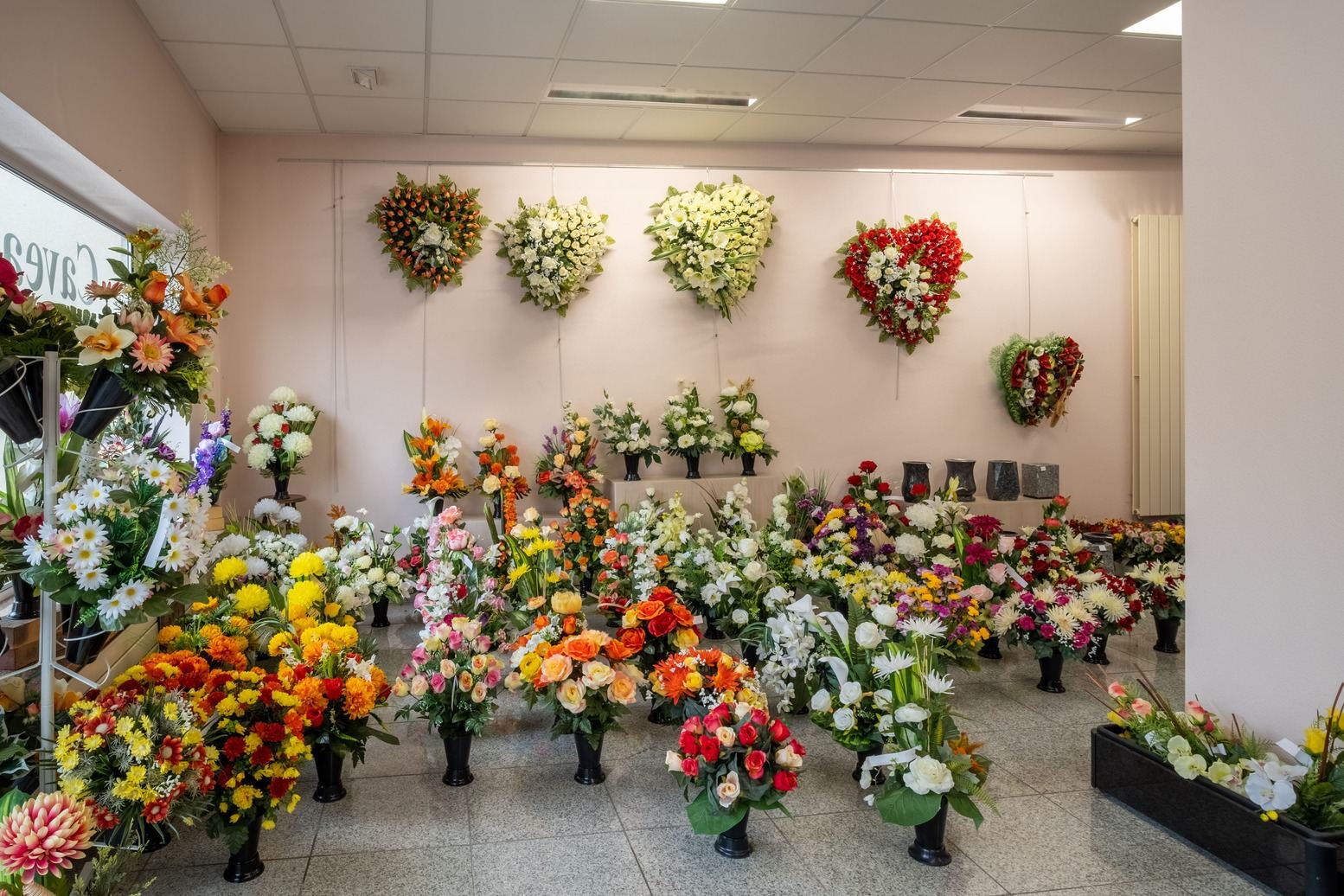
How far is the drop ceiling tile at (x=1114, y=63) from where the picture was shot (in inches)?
193

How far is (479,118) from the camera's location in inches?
226

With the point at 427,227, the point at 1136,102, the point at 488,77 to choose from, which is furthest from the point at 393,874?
the point at 1136,102

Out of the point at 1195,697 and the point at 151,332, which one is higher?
the point at 151,332

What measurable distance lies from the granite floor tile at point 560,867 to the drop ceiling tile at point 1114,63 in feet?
15.5

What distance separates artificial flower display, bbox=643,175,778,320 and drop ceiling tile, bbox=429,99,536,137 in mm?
1120

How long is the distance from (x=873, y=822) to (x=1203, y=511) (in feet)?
4.67

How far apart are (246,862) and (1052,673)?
3.30m

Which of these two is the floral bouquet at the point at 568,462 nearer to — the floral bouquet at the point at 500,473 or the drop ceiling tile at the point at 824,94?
the floral bouquet at the point at 500,473

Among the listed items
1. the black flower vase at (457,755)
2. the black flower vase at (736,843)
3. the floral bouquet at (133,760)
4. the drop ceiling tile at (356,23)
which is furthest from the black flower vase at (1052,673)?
the drop ceiling tile at (356,23)

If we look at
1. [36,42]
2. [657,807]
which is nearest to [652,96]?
[36,42]

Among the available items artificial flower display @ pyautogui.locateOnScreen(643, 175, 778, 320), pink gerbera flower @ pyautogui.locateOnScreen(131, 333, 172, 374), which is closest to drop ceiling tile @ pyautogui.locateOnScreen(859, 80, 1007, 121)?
artificial flower display @ pyautogui.locateOnScreen(643, 175, 778, 320)

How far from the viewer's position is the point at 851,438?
22.3 ft

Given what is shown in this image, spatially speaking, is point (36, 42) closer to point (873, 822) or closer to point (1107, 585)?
point (873, 822)

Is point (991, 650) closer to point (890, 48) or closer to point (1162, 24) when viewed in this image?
point (890, 48)
